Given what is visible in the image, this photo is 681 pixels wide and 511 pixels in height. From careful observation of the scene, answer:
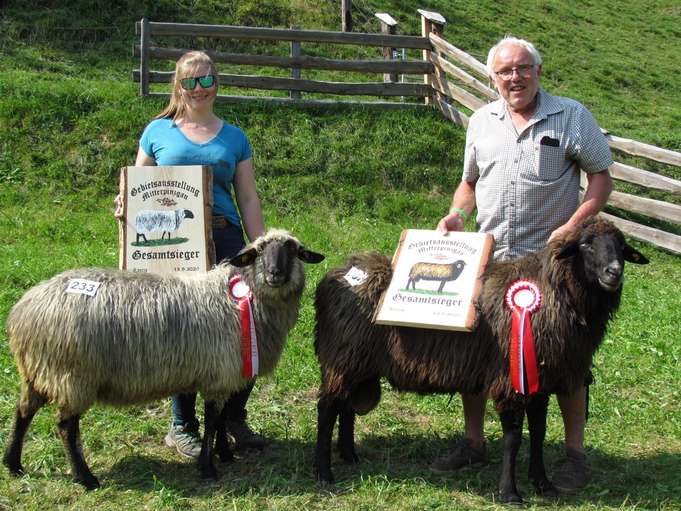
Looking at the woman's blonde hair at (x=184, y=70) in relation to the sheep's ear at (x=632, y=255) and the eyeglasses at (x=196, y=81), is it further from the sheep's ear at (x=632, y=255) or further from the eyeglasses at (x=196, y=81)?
the sheep's ear at (x=632, y=255)

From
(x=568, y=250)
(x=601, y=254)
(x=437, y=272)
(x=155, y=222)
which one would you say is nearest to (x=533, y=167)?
(x=568, y=250)

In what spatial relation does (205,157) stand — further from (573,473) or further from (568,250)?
(573,473)

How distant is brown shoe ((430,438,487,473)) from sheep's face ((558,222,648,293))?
1.49m

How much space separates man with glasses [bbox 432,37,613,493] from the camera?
15.3ft

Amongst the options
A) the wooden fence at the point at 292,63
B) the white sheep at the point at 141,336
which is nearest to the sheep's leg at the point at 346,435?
the white sheep at the point at 141,336

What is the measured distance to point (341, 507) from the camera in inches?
185

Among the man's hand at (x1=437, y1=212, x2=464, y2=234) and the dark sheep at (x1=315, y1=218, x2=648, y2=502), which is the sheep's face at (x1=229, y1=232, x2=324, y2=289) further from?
the man's hand at (x1=437, y1=212, x2=464, y2=234)

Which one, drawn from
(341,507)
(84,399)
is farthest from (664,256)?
(84,399)

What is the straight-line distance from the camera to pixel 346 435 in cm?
537

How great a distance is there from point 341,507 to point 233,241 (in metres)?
1.86

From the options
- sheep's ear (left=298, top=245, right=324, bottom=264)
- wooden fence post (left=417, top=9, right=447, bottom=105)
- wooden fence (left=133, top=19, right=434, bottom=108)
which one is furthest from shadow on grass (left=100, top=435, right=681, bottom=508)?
wooden fence post (left=417, top=9, right=447, bottom=105)

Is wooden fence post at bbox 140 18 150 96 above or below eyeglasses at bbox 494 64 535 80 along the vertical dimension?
above

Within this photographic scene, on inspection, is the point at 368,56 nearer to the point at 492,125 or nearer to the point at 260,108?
the point at 260,108

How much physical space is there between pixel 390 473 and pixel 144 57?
903 cm
